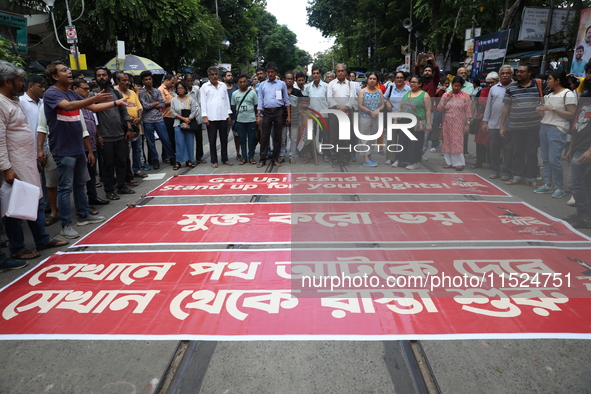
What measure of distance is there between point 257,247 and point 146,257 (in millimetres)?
1073

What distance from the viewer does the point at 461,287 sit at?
140 inches

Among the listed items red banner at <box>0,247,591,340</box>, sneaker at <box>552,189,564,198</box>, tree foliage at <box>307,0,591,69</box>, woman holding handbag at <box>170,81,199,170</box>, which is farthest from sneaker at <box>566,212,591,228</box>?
tree foliage at <box>307,0,591,69</box>

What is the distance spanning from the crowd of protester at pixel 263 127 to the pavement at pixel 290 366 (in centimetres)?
194

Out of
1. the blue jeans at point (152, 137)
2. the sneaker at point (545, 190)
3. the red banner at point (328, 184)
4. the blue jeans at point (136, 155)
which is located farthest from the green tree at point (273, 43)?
the sneaker at point (545, 190)

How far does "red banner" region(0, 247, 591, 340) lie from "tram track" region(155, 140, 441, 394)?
10cm

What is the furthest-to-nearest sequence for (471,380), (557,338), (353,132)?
1. (353,132)
2. (557,338)
3. (471,380)

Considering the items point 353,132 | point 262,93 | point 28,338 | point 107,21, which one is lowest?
point 28,338

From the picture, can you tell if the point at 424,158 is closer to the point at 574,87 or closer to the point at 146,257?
the point at 574,87

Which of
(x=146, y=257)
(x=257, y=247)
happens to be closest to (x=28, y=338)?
(x=146, y=257)

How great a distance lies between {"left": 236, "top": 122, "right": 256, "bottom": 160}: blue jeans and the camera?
9.05 meters

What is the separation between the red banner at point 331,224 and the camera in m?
4.81

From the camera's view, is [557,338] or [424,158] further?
[424,158]

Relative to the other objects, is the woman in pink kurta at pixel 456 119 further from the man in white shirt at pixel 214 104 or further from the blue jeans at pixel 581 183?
the man in white shirt at pixel 214 104

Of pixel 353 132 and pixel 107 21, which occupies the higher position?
pixel 107 21
